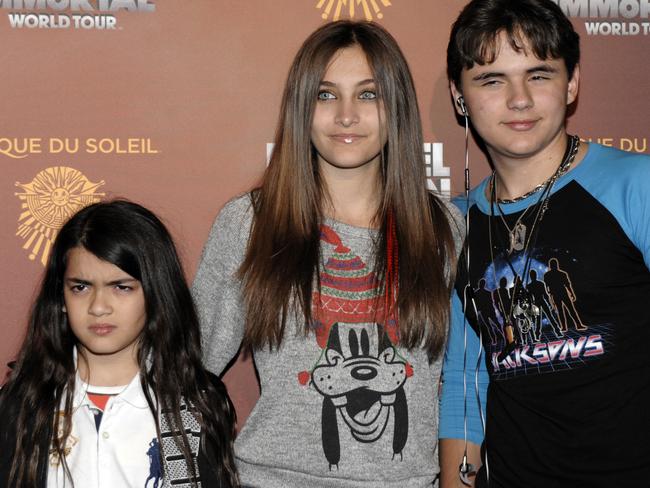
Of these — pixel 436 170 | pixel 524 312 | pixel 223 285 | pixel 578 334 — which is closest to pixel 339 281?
pixel 223 285

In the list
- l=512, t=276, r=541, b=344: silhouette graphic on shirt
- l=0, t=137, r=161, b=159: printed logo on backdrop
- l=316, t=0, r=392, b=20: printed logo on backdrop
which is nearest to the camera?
l=512, t=276, r=541, b=344: silhouette graphic on shirt

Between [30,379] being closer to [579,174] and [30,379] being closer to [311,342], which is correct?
[311,342]

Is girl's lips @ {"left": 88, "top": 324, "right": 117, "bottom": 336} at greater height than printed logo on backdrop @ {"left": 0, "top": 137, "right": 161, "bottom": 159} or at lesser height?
lesser

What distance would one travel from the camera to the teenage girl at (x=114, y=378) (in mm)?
1811

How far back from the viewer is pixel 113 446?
5.97ft

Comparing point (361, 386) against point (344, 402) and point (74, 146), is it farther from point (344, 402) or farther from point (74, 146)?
point (74, 146)

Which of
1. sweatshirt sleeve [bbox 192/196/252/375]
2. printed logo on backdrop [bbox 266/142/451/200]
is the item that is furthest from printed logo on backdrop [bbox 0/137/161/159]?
printed logo on backdrop [bbox 266/142/451/200]

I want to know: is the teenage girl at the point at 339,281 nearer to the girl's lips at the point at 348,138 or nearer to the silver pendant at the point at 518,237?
the girl's lips at the point at 348,138

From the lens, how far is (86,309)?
72.9 inches

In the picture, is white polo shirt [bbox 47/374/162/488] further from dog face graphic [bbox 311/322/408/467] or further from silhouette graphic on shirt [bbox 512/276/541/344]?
silhouette graphic on shirt [bbox 512/276/541/344]

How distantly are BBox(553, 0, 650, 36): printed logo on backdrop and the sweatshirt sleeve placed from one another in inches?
45.8

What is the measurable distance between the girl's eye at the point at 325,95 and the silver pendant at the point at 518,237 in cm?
54

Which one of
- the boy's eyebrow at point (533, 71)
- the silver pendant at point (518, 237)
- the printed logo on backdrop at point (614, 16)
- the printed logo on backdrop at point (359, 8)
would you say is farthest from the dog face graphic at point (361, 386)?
the printed logo on backdrop at point (614, 16)

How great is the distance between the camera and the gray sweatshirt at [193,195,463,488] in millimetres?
1769
